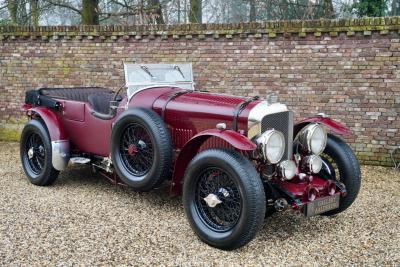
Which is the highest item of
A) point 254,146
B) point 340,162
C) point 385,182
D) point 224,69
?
point 224,69

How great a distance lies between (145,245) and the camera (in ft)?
12.5

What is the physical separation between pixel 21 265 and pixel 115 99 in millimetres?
2283

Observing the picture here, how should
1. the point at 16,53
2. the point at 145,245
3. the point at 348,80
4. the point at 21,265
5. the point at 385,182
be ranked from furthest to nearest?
1. the point at 16,53
2. the point at 348,80
3. the point at 385,182
4. the point at 145,245
5. the point at 21,265

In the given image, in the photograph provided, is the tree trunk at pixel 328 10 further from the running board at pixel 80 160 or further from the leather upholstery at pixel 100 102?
A: the running board at pixel 80 160

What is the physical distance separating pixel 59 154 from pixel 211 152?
245 cm

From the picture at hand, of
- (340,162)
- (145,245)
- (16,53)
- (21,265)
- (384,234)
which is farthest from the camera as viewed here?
(16,53)

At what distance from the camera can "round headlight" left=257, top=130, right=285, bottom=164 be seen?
3.83 meters

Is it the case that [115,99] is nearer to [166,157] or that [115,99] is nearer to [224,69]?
[166,157]

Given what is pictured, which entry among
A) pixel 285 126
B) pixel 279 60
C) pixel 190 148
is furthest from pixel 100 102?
pixel 279 60

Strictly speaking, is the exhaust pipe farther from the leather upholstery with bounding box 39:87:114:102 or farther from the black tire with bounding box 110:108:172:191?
the leather upholstery with bounding box 39:87:114:102

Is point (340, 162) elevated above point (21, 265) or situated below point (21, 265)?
above

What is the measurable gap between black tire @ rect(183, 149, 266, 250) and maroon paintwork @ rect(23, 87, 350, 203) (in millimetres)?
170

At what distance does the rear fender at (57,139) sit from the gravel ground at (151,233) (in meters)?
0.35

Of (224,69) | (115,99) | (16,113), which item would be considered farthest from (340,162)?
(16,113)
